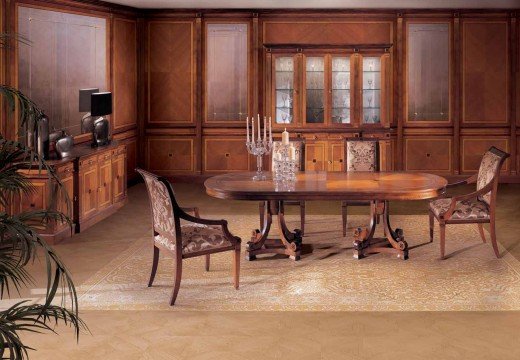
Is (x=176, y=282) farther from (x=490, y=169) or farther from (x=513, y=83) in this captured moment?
(x=513, y=83)

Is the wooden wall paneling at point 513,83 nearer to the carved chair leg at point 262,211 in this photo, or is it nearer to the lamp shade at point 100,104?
the carved chair leg at point 262,211

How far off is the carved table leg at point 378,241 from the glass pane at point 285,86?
14.1 feet

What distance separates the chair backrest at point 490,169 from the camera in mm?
6695

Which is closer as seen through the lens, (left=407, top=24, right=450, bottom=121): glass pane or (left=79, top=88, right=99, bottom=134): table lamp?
(left=79, top=88, right=99, bottom=134): table lamp

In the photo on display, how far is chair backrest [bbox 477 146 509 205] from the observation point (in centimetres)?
670

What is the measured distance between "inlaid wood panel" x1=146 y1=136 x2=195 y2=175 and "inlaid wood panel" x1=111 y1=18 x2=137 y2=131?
468mm

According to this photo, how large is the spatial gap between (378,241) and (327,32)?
16.1 feet

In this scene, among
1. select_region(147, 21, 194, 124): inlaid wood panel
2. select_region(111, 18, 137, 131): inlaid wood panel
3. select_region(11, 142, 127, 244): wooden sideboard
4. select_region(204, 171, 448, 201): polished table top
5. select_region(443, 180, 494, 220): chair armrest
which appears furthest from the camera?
select_region(147, 21, 194, 124): inlaid wood panel

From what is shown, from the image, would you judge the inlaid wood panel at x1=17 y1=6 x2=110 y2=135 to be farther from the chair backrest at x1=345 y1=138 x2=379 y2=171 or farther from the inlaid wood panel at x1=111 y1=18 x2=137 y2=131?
the chair backrest at x1=345 y1=138 x2=379 y2=171

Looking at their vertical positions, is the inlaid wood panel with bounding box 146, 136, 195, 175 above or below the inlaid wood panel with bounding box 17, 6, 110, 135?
below

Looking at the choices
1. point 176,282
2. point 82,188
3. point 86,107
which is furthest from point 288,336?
point 86,107

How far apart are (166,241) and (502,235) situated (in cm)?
362

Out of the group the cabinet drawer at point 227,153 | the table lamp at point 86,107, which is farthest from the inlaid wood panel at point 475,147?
Result: the table lamp at point 86,107

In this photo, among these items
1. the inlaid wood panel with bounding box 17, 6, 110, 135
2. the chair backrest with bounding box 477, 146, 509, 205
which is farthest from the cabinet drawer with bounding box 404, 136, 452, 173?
the inlaid wood panel with bounding box 17, 6, 110, 135
